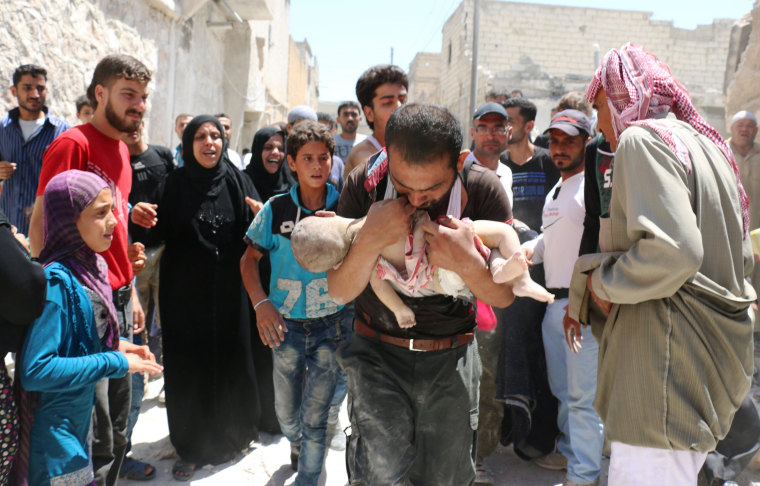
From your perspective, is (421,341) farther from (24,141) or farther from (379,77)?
(24,141)

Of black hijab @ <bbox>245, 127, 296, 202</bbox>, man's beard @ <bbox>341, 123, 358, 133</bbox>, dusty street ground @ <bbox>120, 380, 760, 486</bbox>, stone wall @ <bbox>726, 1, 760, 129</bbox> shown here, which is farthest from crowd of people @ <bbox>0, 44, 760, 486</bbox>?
stone wall @ <bbox>726, 1, 760, 129</bbox>

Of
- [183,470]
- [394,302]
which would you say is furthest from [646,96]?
[183,470]

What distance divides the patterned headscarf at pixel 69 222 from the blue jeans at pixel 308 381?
1.12 meters

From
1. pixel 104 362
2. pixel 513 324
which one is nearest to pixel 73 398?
pixel 104 362

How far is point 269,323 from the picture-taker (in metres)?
Result: 2.87

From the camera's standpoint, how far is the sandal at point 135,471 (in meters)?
3.28

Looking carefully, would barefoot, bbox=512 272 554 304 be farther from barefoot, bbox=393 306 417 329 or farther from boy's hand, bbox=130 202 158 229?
boy's hand, bbox=130 202 158 229

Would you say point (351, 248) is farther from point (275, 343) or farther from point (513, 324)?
point (513, 324)

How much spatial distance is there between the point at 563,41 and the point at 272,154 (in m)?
25.7

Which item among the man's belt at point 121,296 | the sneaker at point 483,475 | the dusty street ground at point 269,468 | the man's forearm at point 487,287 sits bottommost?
the dusty street ground at point 269,468

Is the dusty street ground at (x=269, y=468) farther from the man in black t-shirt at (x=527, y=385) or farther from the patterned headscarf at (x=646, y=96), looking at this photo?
the patterned headscarf at (x=646, y=96)

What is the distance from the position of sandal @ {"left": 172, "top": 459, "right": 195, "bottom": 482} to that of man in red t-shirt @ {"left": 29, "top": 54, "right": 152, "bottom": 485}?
635 mm

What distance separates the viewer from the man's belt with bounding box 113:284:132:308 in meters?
2.73

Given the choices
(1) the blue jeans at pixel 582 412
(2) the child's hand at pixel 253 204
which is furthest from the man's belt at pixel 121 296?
(1) the blue jeans at pixel 582 412
